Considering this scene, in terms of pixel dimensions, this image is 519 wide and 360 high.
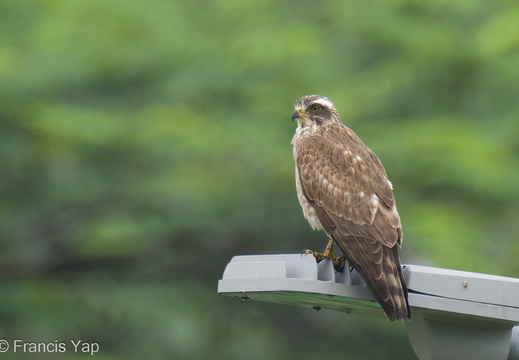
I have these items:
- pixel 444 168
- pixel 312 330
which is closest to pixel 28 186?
pixel 312 330

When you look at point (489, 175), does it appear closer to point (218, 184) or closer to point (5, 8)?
point (218, 184)

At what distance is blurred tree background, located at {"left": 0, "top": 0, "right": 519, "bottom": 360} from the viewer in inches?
302

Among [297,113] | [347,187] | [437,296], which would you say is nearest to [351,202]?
[347,187]

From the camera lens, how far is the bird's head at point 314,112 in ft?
22.5

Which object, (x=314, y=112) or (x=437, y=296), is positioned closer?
(x=437, y=296)

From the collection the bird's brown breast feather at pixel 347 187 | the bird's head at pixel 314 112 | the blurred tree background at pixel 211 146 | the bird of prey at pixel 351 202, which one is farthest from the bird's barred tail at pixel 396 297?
the blurred tree background at pixel 211 146

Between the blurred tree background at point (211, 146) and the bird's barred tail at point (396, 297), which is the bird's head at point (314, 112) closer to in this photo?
the blurred tree background at point (211, 146)

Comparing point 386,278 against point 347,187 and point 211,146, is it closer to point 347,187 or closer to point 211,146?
point 347,187

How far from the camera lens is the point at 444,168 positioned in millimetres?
7379

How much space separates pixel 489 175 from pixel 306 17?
2.64m

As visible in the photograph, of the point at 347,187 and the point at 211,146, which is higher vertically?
the point at 211,146

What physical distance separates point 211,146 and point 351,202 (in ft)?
8.06

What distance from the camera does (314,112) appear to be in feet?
22.6

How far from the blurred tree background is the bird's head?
886 mm
